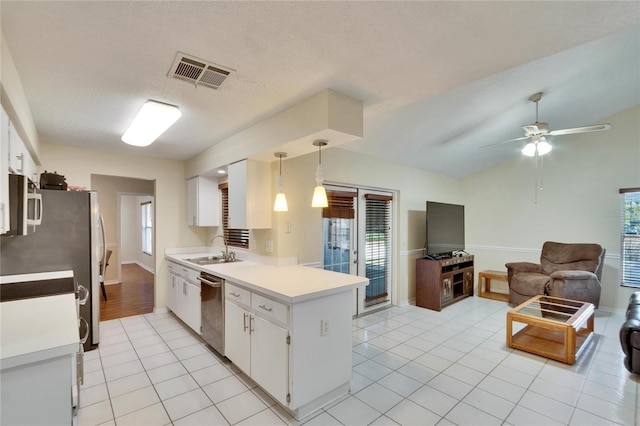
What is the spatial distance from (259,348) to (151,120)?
6.82ft

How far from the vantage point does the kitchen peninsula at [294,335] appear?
203cm

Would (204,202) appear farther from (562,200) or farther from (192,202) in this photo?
(562,200)

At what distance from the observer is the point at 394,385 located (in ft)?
8.17

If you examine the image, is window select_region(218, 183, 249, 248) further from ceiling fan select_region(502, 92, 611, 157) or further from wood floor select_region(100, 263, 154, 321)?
ceiling fan select_region(502, 92, 611, 157)

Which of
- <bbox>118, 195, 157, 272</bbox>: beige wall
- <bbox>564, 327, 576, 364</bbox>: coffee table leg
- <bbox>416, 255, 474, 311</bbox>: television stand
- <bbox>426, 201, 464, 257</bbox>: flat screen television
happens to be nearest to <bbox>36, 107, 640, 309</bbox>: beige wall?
<bbox>416, 255, 474, 311</bbox>: television stand

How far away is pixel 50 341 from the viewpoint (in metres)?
1.20

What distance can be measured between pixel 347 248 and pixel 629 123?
479cm

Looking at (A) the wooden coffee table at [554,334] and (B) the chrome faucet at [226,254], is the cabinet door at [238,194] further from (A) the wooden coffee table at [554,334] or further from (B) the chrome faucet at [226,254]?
(A) the wooden coffee table at [554,334]

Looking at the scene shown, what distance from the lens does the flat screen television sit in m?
4.85

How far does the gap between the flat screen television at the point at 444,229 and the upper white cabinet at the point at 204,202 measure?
334 centimetres

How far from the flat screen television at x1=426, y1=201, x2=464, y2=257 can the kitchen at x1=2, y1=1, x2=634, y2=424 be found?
14.1 inches

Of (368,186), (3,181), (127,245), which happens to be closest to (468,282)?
(368,186)

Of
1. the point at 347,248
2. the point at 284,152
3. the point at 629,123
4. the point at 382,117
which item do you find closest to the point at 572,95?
the point at 629,123

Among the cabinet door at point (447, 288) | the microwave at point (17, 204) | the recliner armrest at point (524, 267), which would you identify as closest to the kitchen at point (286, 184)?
the cabinet door at point (447, 288)
